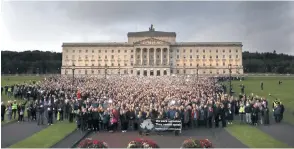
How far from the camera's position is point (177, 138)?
741 inches

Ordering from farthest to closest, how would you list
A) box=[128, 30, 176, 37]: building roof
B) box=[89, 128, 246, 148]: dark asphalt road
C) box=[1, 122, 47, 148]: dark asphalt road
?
1. box=[128, 30, 176, 37]: building roof
2. box=[1, 122, 47, 148]: dark asphalt road
3. box=[89, 128, 246, 148]: dark asphalt road

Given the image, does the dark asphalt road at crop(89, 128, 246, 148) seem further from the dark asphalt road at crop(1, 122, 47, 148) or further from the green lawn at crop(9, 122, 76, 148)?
the dark asphalt road at crop(1, 122, 47, 148)

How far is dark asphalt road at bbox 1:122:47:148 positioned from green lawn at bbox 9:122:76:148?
18.9 inches

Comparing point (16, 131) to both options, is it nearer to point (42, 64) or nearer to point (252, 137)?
point (252, 137)

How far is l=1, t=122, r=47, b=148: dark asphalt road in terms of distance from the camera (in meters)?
17.7

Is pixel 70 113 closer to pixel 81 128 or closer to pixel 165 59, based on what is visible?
pixel 81 128

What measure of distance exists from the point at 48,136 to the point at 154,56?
126407 mm

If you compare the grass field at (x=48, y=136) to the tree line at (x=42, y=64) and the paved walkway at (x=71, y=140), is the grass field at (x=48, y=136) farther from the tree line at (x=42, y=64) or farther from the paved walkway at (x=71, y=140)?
the tree line at (x=42, y=64)

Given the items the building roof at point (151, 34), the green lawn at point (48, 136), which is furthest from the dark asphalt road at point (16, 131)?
the building roof at point (151, 34)

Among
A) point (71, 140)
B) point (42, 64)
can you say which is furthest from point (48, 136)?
point (42, 64)

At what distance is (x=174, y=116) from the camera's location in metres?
21.0

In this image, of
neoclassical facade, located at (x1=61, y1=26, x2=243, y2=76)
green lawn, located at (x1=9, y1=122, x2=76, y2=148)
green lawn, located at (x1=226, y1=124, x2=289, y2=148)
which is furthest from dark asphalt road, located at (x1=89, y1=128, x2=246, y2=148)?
neoclassical facade, located at (x1=61, y1=26, x2=243, y2=76)

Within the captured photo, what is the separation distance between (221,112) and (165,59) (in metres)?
123

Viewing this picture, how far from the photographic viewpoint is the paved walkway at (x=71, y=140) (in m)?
16.4
